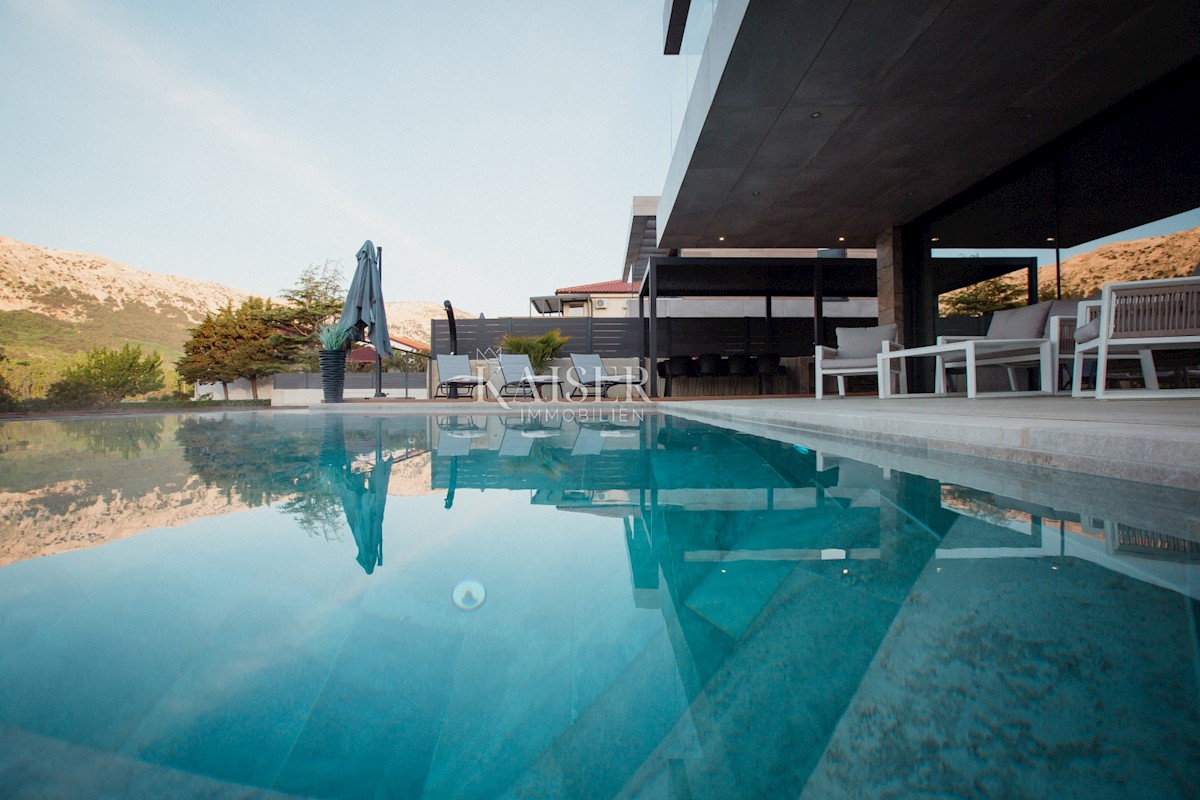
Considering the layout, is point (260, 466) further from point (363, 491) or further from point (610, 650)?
point (610, 650)

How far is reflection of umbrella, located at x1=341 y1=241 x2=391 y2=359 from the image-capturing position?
9.17 m

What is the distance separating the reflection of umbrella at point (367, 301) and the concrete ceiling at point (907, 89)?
18.2ft

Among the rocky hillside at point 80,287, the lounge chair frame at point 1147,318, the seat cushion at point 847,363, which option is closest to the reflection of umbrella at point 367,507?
the lounge chair frame at point 1147,318

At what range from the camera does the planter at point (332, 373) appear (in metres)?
8.70

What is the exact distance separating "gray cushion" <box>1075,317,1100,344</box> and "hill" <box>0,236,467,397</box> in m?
13.4

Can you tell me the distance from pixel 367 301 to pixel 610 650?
9.72 meters

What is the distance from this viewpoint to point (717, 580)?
39.9 inches

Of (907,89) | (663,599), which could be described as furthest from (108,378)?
(663,599)

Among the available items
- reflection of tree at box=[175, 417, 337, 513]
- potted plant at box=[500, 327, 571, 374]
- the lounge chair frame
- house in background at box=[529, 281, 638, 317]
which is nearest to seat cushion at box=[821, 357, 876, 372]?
the lounge chair frame

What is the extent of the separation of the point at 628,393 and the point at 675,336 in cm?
193

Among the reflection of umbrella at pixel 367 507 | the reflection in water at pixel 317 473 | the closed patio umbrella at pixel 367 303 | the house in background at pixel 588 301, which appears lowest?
the reflection of umbrella at pixel 367 507

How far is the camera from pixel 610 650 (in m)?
0.74

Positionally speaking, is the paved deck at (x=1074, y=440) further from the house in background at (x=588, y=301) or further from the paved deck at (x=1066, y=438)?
the house in background at (x=588, y=301)

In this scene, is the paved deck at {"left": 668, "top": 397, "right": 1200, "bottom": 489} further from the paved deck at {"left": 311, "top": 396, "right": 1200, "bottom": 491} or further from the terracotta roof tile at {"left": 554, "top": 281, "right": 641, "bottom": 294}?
the terracotta roof tile at {"left": 554, "top": 281, "right": 641, "bottom": 294}
